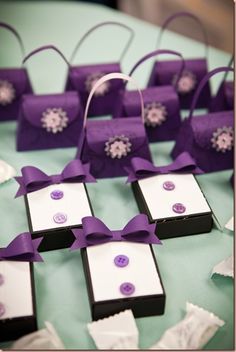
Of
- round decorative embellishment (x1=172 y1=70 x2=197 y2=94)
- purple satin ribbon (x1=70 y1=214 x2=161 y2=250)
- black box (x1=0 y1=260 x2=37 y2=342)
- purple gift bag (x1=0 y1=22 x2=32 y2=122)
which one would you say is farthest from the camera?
round decorative embellishment (x1=172 y1=70 x2=197 y2=94)

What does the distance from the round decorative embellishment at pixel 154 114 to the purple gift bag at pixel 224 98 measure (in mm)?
190

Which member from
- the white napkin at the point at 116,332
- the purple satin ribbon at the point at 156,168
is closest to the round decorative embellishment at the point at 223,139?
the purple satin ribbon at the point at 156,168

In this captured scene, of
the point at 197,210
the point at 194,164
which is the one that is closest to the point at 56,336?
the point at 197,210

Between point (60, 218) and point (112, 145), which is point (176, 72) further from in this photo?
point (60, 218)

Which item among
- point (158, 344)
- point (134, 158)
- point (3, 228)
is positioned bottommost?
point (158, 344)

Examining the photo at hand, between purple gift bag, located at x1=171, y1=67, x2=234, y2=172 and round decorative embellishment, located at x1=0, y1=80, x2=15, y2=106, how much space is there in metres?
0.58

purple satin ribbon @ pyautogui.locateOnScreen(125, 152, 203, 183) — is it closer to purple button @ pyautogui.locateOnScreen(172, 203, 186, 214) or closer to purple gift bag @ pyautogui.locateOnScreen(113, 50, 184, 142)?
purple button @ pyautogui.locateOnScreen(172, 203, 186, 214)

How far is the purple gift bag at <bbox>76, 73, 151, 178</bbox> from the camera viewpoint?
1537 millimetres

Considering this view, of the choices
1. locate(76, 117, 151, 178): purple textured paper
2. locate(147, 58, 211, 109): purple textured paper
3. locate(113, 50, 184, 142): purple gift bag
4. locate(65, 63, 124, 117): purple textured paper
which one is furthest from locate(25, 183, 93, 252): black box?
locate(147, 58, 211, 109): purple textured paper

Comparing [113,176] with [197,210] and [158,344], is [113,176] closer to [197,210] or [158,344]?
[197,210]

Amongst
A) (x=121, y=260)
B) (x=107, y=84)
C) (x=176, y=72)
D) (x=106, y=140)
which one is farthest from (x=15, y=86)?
(x=121, y=260)

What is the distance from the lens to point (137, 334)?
3.83 ft

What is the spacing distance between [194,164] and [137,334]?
1.78ft

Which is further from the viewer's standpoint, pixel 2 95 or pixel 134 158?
pixel 2 95
